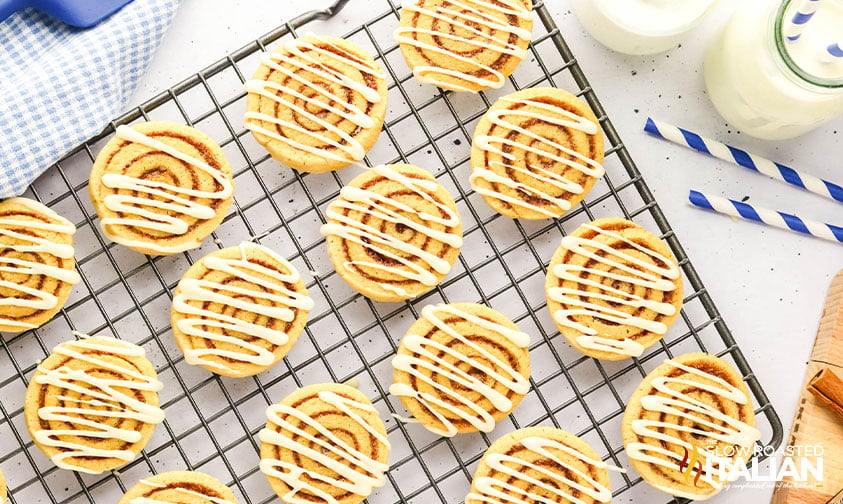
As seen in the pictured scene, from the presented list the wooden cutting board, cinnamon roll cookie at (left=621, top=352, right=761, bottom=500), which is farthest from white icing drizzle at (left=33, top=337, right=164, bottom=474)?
the wooden cutting board

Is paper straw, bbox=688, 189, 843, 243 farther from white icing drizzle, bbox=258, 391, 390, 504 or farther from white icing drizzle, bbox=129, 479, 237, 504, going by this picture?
white icing drizzle, bbox=129, 479, 237, 504

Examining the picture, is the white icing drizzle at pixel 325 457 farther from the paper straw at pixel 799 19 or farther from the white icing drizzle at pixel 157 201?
the paper straw at pixel 799 19

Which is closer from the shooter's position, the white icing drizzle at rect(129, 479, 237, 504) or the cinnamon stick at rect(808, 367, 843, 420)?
the white icing drizzle at rect(129, 479, 237, 504)

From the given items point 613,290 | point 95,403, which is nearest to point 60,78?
point 95,403

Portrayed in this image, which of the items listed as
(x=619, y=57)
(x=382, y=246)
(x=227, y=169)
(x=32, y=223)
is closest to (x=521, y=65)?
(x=619, y=57)

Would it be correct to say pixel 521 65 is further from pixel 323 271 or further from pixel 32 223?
pixel 32 223
